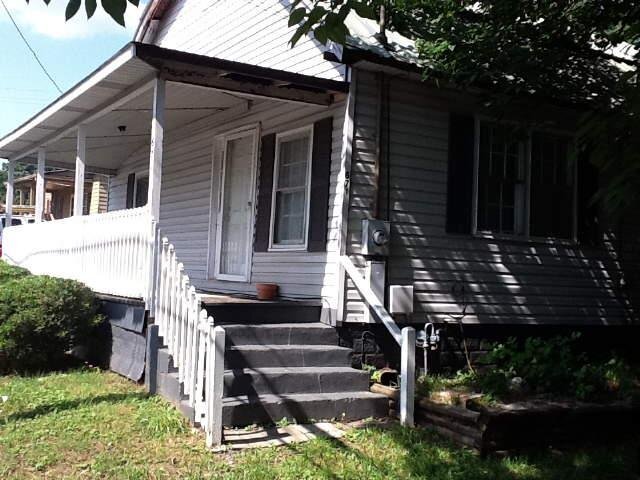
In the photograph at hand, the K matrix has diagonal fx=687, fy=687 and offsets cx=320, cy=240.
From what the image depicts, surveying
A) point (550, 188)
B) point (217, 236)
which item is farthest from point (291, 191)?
point (550, 188)

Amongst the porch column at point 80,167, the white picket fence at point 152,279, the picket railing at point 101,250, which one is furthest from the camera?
the porch column at point 80,167

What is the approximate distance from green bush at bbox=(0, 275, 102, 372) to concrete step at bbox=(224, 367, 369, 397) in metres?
2.72

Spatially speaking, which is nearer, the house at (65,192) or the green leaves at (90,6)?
the green leaves at (90,6)

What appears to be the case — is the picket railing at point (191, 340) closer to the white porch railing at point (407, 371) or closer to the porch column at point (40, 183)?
the white porch railing at point (407, 371)

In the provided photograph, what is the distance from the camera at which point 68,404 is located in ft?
20.5

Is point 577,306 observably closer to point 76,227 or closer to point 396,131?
point 396,131

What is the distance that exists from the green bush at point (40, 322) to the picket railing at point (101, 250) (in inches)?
16.8

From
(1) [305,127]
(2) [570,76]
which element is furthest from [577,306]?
(1) [305,127]

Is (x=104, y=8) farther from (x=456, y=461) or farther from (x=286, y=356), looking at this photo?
(x=286, y=356)

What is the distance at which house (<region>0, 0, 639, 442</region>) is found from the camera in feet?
21.2

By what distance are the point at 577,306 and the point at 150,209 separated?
215 inches

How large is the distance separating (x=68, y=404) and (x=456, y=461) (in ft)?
11.4

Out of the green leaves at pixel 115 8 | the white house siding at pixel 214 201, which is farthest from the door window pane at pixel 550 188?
the green leaves at pixel 115 8

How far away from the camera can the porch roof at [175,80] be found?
6703 millimetres
